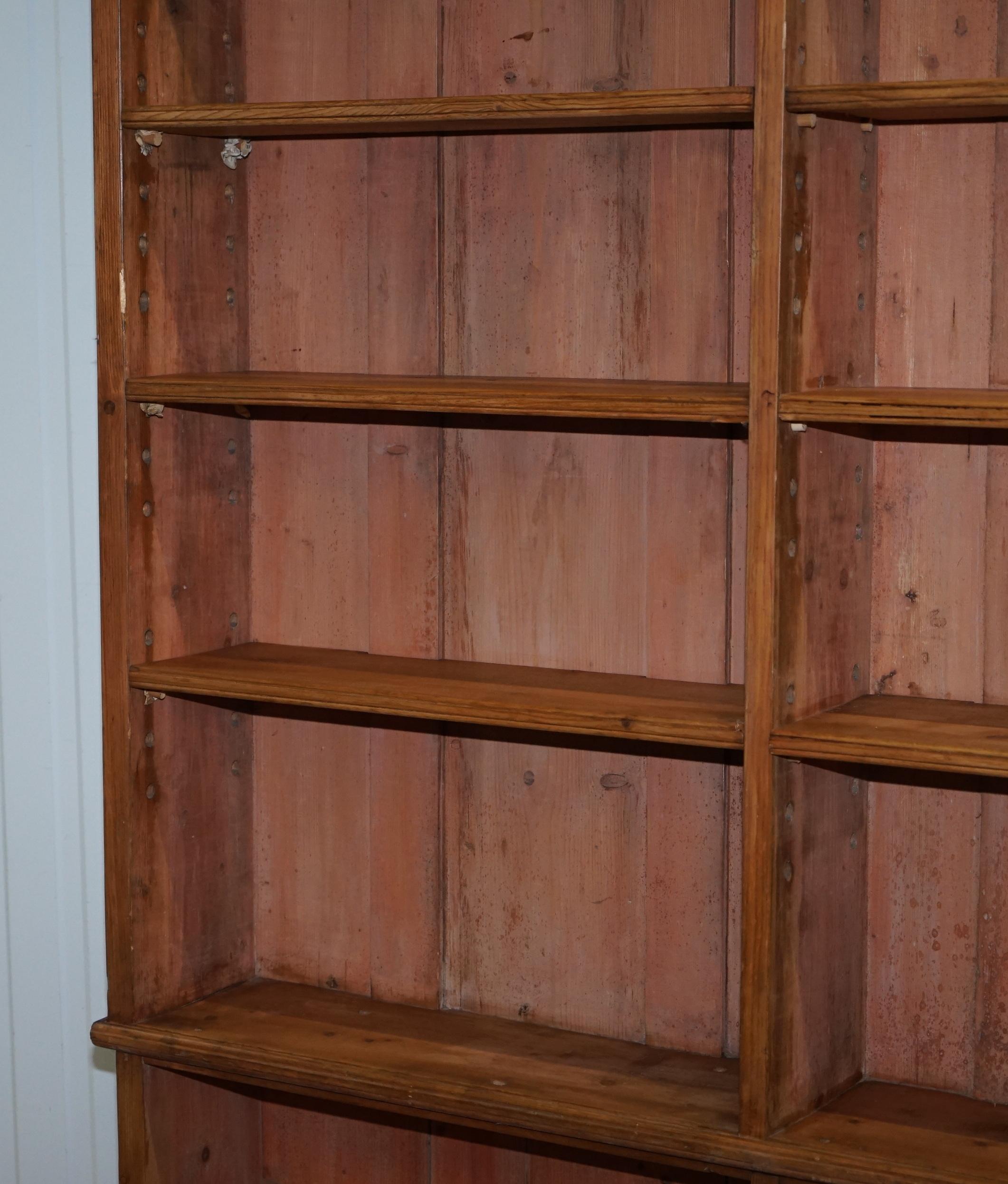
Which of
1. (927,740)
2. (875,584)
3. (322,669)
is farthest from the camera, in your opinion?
(322,669)

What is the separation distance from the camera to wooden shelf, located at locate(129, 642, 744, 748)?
2125 millimetres

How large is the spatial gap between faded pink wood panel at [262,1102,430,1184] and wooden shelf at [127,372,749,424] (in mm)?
1167

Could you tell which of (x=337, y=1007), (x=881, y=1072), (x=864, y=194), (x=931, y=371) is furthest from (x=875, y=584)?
(x=337, y=1007)

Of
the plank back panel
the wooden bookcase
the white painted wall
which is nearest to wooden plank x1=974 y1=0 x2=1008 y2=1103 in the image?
the wooden bookcase

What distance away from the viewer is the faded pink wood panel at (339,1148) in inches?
105

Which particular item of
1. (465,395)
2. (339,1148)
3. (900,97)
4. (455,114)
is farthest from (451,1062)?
(900,97)

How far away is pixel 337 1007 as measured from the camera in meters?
2.59

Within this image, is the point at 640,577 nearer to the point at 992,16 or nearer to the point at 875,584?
the point at 875,584

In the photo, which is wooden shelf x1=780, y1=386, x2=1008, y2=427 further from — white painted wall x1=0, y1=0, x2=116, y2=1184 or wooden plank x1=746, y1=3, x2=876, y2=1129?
white painted wall x1=0, y1=0, x2=116, y2=1184

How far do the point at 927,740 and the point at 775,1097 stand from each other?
1.67 feet

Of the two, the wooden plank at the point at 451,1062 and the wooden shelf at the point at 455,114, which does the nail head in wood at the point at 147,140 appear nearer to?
the wooden shelf at the point at 455,114

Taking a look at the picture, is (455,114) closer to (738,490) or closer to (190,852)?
(738,490)

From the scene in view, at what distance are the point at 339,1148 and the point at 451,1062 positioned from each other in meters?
0.48

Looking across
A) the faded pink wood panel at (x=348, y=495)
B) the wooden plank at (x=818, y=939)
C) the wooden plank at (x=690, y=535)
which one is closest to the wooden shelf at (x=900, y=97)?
the wooden plank at (x=690, y=535)
